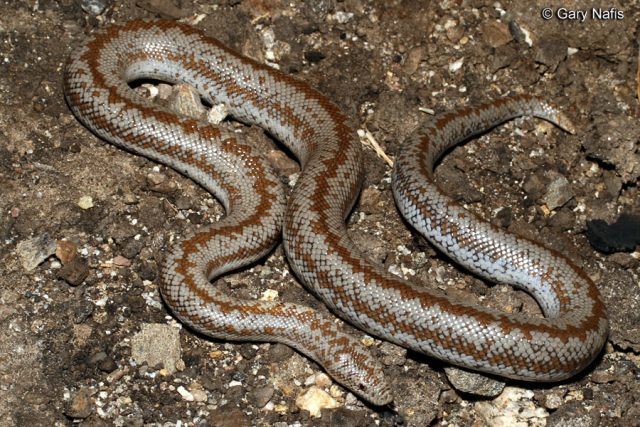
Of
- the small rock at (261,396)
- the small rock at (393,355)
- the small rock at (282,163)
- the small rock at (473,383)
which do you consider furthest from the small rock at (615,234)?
the small rock at (261,396)

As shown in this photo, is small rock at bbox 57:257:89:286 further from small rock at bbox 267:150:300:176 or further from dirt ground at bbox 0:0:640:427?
small rock at bbox 267:150:300:176

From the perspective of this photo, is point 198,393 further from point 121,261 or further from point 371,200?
point 371,200

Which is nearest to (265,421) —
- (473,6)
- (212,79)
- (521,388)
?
(521,388)

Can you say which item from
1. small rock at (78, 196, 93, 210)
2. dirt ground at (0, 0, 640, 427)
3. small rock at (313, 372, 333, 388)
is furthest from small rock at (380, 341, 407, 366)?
small rock at (78, 196, 93, 210)

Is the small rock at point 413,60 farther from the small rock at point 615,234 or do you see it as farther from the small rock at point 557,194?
the small rock at point 615,234

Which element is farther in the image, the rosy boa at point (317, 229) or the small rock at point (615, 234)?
the small rock at point (615, 234)

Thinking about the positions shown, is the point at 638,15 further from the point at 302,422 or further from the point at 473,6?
the point at 302,422
